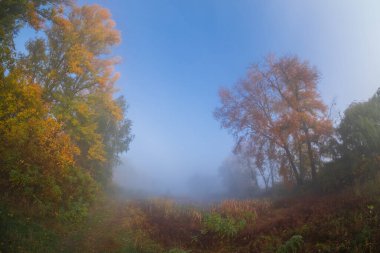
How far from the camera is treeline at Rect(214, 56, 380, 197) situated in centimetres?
1680

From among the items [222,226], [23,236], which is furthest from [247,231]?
[23,236]

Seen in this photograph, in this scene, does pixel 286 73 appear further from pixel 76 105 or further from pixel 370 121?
pixel 76 105

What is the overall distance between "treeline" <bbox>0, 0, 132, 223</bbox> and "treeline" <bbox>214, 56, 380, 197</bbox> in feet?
38.0

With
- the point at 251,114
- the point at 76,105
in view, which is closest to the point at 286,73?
the point at 251,114

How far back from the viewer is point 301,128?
20.9m

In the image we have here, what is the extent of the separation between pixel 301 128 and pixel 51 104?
1808 centimetres

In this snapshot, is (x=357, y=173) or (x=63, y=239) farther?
(x=357, y=173)

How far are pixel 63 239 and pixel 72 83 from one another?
33.0ft

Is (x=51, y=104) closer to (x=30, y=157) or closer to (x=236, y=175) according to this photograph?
(x=30, y=157)

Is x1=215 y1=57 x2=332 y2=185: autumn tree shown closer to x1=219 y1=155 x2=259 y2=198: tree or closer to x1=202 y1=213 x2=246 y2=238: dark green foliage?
x1=202 y1=213 x2=246 y2=238: dark green foliage

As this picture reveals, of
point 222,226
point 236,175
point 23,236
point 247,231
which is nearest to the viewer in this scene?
point 23,236

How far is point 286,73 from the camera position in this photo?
22.4 metres

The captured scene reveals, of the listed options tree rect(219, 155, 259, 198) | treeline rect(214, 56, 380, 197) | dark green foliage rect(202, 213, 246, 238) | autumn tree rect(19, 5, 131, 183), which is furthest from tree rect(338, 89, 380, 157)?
tree rect(219, 155, 259, 198)

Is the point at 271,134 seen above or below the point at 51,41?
below
